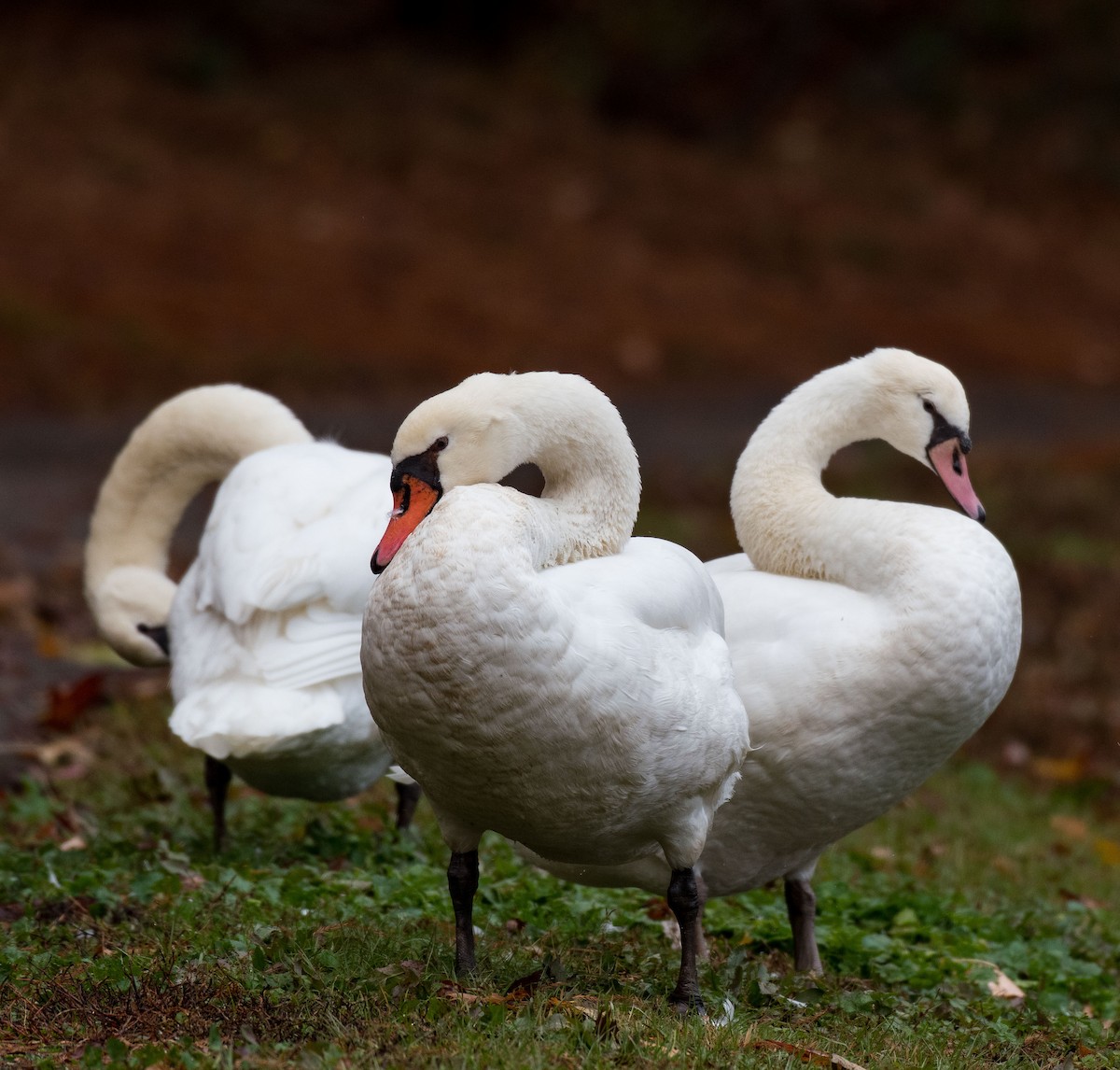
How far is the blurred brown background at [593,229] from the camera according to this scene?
13484 millimetres

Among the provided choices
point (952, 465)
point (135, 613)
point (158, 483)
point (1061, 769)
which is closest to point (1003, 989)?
point (952, 465)

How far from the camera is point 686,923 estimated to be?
3.68 metres

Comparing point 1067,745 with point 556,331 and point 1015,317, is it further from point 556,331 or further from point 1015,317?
point 1015,317

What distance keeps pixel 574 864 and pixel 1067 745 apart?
15.0 feet

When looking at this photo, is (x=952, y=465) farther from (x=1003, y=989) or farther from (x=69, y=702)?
(x=69, y=702)

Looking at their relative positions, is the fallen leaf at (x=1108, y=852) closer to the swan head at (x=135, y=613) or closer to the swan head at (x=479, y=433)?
the swan head at (x=135, y=613)

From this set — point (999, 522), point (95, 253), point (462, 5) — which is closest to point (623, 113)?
point (462, 5)

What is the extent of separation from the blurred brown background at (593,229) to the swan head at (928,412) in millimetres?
4197

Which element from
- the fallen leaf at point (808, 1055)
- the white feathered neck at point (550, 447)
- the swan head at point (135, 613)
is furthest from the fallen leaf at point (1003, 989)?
the swan head at point (135, 613)

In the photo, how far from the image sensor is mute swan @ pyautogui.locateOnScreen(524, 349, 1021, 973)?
396cm

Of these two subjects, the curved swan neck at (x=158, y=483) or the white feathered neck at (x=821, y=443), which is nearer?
the white feathered neck at (x=821, y=443)

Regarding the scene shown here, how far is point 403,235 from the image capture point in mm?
19547

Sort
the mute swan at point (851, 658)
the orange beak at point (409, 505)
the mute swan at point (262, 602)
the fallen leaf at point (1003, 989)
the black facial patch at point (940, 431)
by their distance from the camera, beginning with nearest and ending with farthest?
1. the orange beak at point (409, 505)
2. the mute swan at point (851, 658)
3. the fallen leaf at point (1003, 989)
4. the mute swan at point (262, 602)
5. the black facial patch at point (940, 431)

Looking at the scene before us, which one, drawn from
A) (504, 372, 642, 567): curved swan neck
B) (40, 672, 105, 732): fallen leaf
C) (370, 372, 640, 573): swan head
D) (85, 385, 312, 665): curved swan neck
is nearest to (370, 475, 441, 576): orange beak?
(370, 372, 640, 573): swan head
